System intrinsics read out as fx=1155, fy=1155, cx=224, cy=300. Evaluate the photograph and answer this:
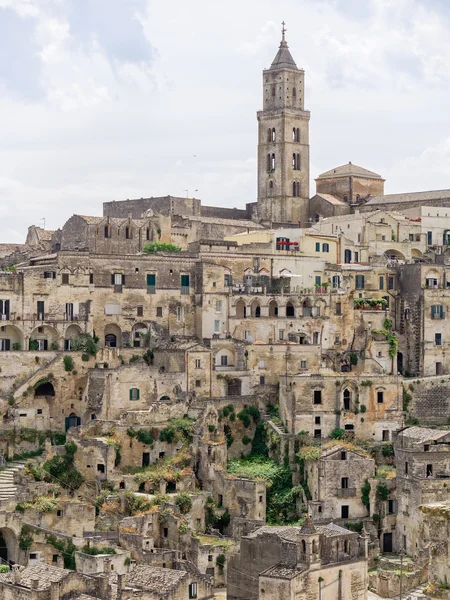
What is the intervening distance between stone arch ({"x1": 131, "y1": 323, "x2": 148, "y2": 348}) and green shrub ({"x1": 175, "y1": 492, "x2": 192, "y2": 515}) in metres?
13.1

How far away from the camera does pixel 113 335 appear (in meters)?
67.4

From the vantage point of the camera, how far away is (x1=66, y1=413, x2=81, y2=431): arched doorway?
206ft

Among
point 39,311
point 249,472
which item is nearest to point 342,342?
point 249,472

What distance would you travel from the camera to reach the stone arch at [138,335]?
2643 inches

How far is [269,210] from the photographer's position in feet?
283

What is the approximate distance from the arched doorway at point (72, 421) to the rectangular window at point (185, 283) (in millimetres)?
10725

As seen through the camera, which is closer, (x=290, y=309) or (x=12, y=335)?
(x=12, y=335)

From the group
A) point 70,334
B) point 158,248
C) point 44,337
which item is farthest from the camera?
point 158,248

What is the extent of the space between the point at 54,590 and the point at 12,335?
2353 centimetres

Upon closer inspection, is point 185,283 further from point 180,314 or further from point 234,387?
point 234,387

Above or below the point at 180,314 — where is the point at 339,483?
below

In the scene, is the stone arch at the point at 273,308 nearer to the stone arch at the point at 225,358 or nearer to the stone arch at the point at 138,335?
the stone arch at the point at 225,358

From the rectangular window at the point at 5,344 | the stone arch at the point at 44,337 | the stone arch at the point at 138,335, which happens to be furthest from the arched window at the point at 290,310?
the rectangular window at the point at 5,344

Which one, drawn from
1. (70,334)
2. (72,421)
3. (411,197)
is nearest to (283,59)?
(411,197)
